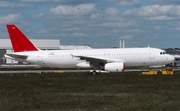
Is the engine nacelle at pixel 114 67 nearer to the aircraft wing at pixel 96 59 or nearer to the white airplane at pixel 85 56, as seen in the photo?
the white airplane at pixel 85 56

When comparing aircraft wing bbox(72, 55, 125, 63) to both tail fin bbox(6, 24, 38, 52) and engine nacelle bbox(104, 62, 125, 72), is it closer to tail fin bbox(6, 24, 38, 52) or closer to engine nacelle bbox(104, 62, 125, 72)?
engine nacelle bbox(104, 62, 125, 72)

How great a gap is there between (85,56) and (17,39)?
9.02m

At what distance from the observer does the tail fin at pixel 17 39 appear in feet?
177

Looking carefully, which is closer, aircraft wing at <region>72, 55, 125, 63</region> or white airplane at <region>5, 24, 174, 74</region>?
aircraft wing at <region>72, 55, 125, 63</region>

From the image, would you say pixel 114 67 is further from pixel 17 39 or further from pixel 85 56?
pixel 17 39

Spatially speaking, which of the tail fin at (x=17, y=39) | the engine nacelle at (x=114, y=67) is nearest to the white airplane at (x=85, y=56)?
the tail fin at (x=17, y=39)

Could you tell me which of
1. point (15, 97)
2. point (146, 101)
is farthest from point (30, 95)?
point (146, 101)

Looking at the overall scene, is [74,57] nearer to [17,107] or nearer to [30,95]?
[30,95]

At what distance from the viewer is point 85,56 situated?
5209 cm

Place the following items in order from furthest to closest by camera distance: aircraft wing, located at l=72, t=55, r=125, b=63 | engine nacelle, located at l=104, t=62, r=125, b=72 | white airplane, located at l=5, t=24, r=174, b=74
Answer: white airplane, located at l=5, t=24, r=174, b=74 → aircraft wing, located at l=72, t=55, r=125, b=63 → engine nacelle, located at l=104, t=62, r=125, b=72

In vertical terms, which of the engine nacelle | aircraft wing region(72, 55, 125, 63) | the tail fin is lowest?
the engine nacelle

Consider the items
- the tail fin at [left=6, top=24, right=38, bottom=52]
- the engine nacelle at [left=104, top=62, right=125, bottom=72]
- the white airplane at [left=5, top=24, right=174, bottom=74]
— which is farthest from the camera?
the tail fin at [left=6, top=24, right=38, bottom=52]

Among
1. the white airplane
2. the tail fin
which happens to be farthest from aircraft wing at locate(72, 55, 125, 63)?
the tail fin

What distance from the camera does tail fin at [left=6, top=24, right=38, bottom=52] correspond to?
54.0 m
